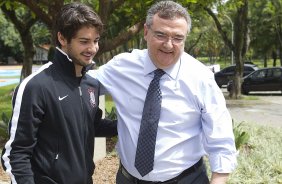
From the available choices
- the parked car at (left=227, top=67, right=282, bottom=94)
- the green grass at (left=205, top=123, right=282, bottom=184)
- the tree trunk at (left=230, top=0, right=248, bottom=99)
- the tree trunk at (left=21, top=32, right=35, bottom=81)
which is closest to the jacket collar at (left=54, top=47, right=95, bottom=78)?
the green grass at (left=205, top=123, right=282, bottom=184)

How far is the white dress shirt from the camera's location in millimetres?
2428

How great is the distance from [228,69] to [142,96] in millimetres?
25751

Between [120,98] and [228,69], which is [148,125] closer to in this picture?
[120,98]

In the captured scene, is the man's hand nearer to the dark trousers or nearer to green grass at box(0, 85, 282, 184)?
the dark trousers

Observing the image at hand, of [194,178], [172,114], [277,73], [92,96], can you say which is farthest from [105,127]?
[277,73]

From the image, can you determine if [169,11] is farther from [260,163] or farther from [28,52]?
[28,52]

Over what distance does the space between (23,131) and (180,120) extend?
0.90 m

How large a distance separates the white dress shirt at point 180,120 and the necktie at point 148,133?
0.04 metres

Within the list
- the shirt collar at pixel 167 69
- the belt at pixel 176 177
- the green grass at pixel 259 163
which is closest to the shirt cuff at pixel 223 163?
the belt at pixel 176 177

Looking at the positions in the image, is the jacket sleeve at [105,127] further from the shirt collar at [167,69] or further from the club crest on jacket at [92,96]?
the shirt collar at [167,69]

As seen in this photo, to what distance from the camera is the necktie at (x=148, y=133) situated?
2496 millimetres

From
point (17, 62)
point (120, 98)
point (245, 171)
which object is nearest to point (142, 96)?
point (120, 98)

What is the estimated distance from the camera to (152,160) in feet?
8.24

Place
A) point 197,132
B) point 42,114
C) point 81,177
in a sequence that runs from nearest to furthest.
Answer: point 42,114, point 81,177, point 197,132
